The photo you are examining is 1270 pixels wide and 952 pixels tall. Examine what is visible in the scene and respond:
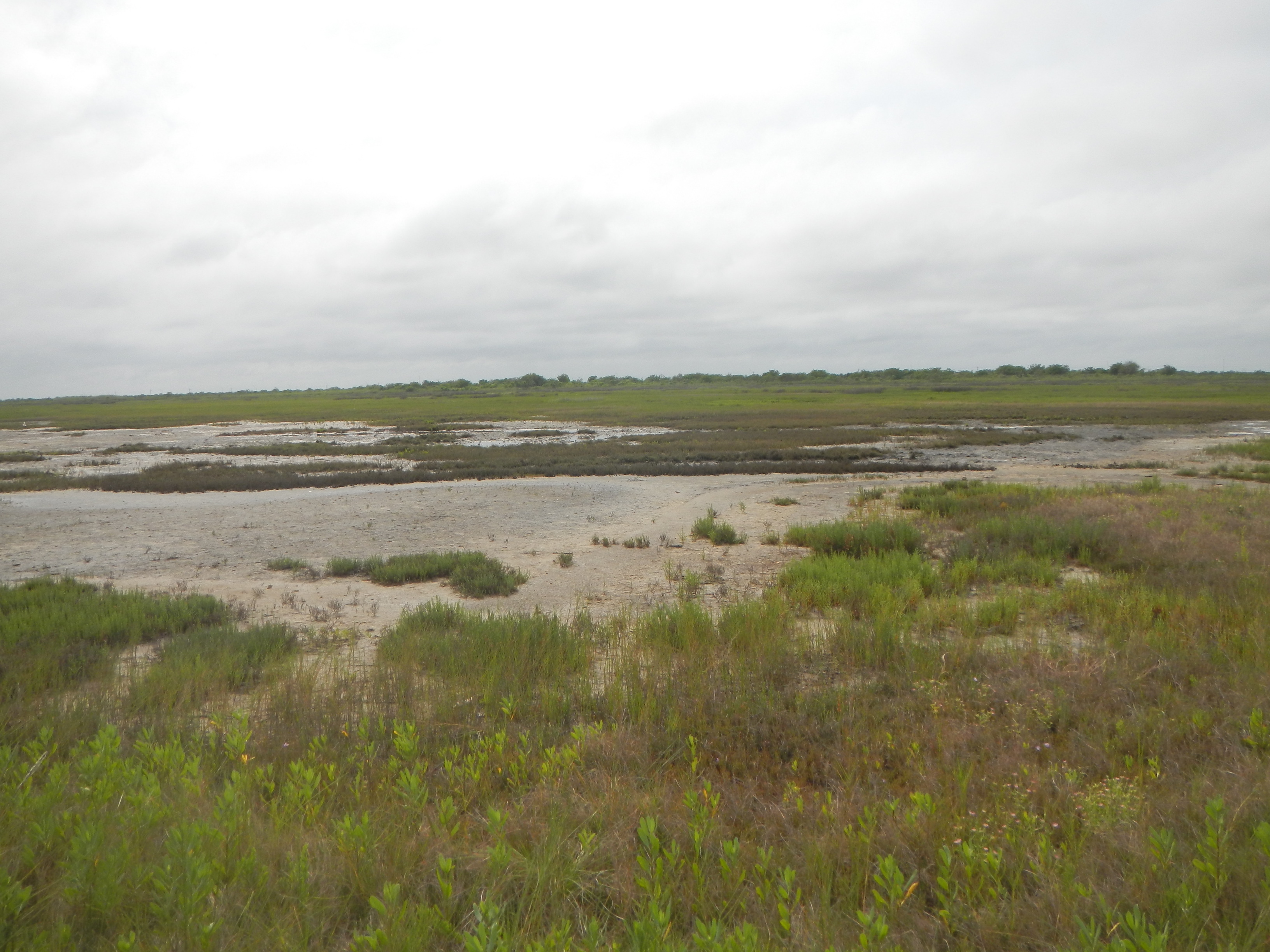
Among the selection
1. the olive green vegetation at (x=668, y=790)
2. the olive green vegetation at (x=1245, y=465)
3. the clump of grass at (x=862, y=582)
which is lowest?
the clump of grass at (x=862, y=582)

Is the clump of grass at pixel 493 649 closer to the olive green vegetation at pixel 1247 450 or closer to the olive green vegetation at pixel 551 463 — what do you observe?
the olive green vegetation at pixel 551 463

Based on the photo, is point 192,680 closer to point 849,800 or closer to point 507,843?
point 507,843

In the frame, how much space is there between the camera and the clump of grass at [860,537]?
1327 centimetres

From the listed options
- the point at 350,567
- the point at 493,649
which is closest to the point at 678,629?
the point at 493,649

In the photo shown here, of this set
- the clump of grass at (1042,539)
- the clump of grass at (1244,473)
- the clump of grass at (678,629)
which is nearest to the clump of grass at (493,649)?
the clump of grass at (678,629)

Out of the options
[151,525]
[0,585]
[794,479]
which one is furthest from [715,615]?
[794,479]

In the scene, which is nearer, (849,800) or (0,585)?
(849,800)

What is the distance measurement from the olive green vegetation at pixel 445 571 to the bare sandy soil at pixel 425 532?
0.94ft

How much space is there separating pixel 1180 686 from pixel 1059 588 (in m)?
4.77

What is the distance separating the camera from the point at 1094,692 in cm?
548

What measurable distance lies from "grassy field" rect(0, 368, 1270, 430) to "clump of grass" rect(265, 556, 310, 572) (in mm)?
43263

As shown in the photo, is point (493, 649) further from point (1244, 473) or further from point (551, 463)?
point (1244, 473)

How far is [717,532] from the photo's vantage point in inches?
598

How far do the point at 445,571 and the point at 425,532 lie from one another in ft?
16.2
